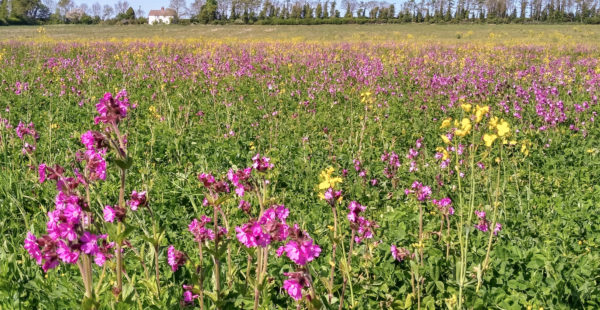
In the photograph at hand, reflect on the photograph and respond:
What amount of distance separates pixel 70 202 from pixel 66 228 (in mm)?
81

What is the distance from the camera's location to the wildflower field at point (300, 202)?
172 cm

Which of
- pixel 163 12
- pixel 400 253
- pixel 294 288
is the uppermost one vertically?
pixel 163 12

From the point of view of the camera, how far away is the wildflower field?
1.72 m

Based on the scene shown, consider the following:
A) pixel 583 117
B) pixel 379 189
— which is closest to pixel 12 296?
pixel 379 189

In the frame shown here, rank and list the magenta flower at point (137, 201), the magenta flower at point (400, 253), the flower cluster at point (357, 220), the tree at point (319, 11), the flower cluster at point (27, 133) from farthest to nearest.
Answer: the tree at point (319, 11) < the flower cluster at point (27, 133) < the magenta flower at point (400, 253) < the flower cluster at point (357, 220) < the magenta flower at point (137, 201)

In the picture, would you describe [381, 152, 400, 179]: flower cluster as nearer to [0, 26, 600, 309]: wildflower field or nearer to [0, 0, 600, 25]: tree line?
[0, 26, 600, 309]: wildflower field

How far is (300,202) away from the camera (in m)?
4.05

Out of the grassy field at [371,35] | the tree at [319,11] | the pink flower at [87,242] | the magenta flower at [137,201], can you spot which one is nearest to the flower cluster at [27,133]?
the magenta flower at [137,201]

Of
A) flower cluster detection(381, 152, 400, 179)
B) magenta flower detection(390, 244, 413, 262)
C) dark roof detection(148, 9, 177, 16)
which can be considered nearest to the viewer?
magenta flower detection(390, 244, 413, 262)

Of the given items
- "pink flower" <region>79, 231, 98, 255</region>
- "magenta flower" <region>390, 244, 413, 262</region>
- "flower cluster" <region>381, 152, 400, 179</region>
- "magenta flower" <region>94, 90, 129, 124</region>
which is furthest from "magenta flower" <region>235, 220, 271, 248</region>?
"flower cluster" <region>381, 152, 400, 179</region>

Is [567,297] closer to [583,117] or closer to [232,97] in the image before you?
[583,117]

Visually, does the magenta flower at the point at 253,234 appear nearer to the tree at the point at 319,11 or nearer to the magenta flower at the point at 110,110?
the magenta flower at the point at 110,110

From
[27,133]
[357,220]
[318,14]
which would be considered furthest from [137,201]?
[318,14]

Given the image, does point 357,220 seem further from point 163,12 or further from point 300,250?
point 163,12
